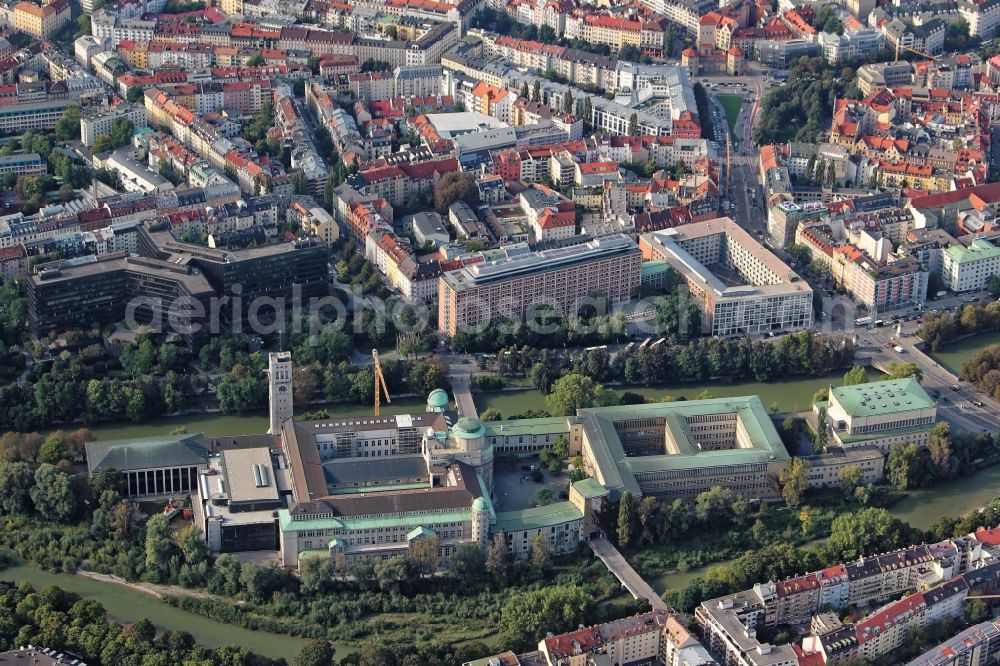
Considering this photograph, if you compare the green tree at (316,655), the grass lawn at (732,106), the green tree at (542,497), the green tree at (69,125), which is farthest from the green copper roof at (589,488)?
the green tree at (69,125)

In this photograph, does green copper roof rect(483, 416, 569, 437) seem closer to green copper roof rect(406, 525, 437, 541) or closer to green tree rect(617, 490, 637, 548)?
green tree rect(617, 490, 637, 548)

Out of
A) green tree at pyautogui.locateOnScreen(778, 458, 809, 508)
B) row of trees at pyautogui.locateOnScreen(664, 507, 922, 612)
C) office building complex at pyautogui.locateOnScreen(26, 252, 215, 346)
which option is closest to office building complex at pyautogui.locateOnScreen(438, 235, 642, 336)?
office building complex at pyautogui.locateOnScreen(26, 252, 215, 346)

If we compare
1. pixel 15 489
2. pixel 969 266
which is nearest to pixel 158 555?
pixel 15 489

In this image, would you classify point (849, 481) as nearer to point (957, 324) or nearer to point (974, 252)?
point (957, 324)

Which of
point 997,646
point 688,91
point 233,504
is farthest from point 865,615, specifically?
point 688,91

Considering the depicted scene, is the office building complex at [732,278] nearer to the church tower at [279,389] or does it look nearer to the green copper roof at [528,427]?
the green copper roof at [528,427]

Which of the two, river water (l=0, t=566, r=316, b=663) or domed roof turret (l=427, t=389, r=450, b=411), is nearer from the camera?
river water (l=0, t=566, r=316, b=663)
